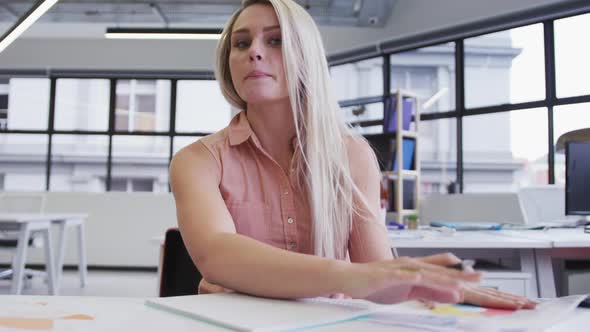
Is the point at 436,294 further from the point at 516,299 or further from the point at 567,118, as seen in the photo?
the point at 567,118

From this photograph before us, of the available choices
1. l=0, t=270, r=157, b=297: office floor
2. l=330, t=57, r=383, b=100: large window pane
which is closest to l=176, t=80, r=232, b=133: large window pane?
l=330, t=57, r=383, b=100: large window pane

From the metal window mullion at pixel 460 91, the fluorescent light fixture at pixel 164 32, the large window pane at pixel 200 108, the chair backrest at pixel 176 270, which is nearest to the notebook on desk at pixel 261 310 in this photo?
the chair backrest at pixel 176 270

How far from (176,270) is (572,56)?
189 inches

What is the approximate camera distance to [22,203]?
5.16m

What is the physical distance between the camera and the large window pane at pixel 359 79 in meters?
6.71

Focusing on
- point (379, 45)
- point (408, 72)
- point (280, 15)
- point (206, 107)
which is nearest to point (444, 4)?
point (379, 45)

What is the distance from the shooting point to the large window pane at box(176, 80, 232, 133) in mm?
7289

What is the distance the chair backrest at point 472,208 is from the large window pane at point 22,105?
5.30 m

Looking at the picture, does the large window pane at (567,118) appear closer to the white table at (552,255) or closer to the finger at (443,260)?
the white table at (552,255)

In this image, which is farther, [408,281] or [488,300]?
[488,300]

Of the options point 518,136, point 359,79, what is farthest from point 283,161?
point 359,79

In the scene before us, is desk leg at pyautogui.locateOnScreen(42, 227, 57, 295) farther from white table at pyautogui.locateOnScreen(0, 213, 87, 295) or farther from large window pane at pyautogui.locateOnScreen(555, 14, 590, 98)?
large window pane at pyautogui.locateOnScreen(555, 14, 590, 98)

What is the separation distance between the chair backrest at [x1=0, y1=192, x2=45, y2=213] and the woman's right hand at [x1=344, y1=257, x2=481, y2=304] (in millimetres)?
5171

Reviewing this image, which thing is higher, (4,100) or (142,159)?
(4,100)
